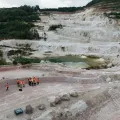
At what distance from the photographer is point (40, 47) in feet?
198

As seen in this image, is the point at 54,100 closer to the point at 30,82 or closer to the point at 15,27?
the point at 30,82

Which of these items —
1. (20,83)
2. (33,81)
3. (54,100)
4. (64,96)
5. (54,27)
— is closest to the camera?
(54,100)

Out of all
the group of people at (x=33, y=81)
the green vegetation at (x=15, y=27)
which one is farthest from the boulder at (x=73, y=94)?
the green vegetation at (x=15, y=27)

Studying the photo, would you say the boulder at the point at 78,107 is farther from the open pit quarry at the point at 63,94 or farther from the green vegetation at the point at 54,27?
the green vegetation at the point at 54,27

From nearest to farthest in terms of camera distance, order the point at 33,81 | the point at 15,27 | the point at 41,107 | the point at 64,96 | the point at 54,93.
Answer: the point at 41,107 → the point at 64,96 → the point at 54,93 → the point at 33,81 → the point at 15,27

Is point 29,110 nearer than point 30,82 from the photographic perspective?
Yes

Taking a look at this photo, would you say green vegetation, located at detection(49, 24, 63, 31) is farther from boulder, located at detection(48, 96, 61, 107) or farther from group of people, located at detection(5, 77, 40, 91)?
boulder, located at detection(48, 96, 61, 107)

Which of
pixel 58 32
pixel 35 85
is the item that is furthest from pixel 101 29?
pixel 35 85

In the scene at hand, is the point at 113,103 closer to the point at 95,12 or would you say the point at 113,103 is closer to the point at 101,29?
the point at 101,29


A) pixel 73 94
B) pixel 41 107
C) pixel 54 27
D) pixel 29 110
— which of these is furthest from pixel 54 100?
pixel 54 27

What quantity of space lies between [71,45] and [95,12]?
2871 cm

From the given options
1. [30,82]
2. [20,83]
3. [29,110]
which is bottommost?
[29,110]

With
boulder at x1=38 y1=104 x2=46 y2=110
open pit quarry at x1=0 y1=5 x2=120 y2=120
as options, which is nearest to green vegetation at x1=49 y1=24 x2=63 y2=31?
open pit quarry at x1=0 y1=5 x2=120 y2=120

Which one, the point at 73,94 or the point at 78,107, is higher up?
the point at 73,94
